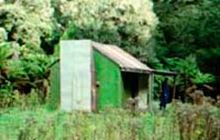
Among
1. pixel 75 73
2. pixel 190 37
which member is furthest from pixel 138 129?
pixel 190 37

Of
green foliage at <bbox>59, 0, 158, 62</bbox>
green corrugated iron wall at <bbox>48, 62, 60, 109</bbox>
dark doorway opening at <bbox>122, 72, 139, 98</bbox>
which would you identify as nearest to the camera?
green corrugated iron wall at <bbox>48, 62, 60, 109</bbox>

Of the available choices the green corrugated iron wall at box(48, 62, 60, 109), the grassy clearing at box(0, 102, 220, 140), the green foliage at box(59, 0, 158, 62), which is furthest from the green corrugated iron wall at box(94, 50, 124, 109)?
the grassy clearing at box(0, 102, 220, 140)

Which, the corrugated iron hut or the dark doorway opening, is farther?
the dark doorway opening

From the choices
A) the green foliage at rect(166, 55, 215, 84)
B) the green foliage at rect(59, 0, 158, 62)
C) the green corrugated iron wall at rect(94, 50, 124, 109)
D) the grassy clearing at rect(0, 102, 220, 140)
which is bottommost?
the green foliage at rect(166, 55, 215, 84)

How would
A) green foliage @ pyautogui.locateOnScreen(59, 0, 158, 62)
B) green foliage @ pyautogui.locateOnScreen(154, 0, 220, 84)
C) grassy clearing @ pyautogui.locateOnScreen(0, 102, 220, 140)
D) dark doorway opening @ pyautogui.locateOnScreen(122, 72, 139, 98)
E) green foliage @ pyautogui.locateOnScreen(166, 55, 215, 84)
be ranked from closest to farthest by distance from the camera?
1. grassy clearing @ pyautogui.locateOnScreen(0, 102, 220, 140)
2. dark doorway opening @ pyautogui.locateOnScreen(122, 72, 139, 98)
3. green foliage @ pyautogui.locateOnScreen(166, 55, 215, 84)
4. green foliage @ pyautogui.locateOnScreen(59, 0, 158, 62)
5. green foliage @ pyautogui.locateOnScreen(154, 0, 220, 84)

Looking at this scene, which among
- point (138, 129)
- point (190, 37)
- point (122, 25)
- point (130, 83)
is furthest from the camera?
point (190, 37)

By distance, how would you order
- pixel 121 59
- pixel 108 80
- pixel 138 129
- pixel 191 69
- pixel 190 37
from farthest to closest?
pixel 190 37 < pixel 191 69 < pixel 121 59 < pixel 108 80 < pixel 138 129

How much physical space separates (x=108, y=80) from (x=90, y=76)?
2.63ft

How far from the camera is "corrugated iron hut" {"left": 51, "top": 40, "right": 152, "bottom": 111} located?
20.6 m

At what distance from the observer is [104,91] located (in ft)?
69.5

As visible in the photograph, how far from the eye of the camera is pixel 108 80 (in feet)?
69.5

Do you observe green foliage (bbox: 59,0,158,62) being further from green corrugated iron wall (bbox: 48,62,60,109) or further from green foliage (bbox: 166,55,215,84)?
green corrugated iron wall (bbox: 48,62,60,109)

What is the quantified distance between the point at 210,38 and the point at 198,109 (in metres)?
21.6

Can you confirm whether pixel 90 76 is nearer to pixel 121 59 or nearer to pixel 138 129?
pixel 121 59
